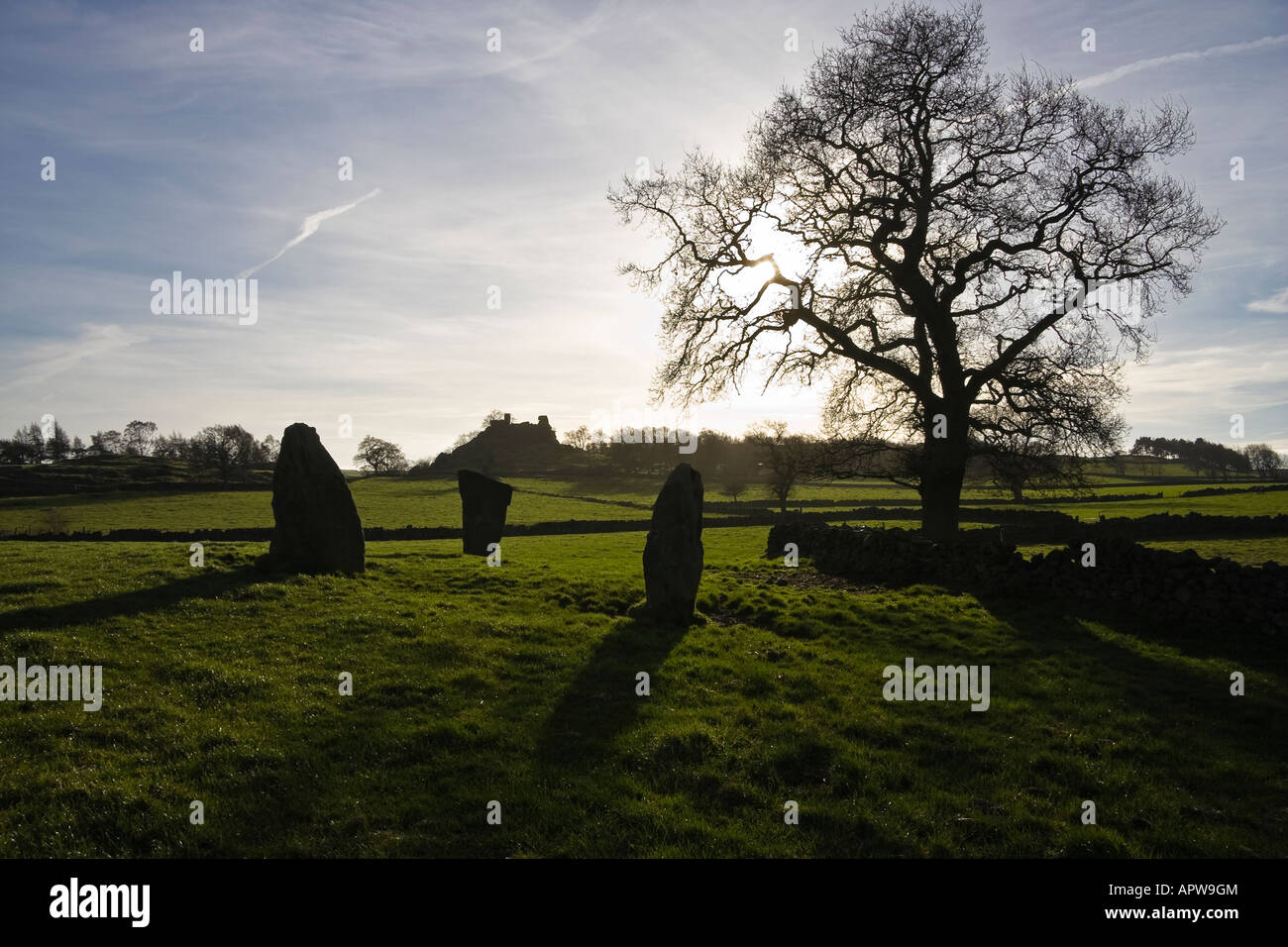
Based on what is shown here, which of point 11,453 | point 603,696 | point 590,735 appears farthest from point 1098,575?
point 11,453

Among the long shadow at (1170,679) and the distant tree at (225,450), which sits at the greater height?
the distant tree at (225,450)

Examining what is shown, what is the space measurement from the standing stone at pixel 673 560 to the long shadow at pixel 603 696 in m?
0.45

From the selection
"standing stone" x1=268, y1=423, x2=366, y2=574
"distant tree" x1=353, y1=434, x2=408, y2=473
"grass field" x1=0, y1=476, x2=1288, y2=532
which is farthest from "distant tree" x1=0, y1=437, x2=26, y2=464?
"standing stone" x1=268, y1=423, x2=366, y2=574

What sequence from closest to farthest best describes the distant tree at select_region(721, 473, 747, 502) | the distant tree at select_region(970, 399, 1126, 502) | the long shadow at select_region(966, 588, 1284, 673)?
the long shadow at select_region(966, 588, 1284, 673)
the distant tree at select_region(970, 399, 1126, 502)
the distant tree at select_region(721, 473, 747, 502)

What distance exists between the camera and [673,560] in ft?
47.7

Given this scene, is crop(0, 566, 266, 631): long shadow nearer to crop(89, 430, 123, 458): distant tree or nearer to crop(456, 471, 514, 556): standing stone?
crop(456, 471, 514, 556): standing stone

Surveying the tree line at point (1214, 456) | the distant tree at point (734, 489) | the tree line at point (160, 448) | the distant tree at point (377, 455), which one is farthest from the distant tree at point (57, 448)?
the tree line at point (1214, 456)

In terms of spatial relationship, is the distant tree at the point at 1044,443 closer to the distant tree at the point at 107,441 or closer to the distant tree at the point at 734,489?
the distant tree at the point at 734,489

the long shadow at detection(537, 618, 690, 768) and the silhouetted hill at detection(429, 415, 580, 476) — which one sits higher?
the silhouetted hill at detection(429, 415, 580, 476)

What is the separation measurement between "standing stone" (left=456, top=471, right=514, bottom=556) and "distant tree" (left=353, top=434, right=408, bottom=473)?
10099 centimetres

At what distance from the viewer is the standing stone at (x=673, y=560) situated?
47.4 feet

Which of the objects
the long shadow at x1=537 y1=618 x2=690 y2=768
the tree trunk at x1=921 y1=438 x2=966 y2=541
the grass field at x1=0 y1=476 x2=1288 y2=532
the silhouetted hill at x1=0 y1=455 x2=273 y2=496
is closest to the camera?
the long shadow at x1=537 y1=618 x2=690 y2=768

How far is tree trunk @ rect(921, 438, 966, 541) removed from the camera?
68.6 ft
